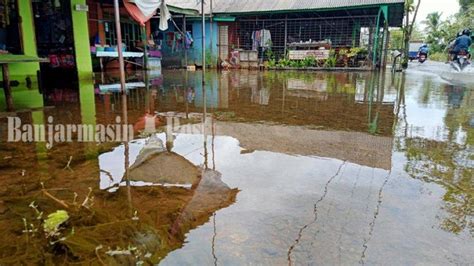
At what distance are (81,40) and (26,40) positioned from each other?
4.64ft

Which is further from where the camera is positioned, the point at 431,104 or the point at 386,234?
the point at 431,104

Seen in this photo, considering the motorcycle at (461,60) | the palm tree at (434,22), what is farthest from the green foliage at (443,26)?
the motorcycle at (461,60)

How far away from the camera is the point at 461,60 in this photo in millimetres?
12922

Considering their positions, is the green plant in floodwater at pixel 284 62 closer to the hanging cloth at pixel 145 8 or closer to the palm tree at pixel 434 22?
the hanging cloth at pixel 145 8

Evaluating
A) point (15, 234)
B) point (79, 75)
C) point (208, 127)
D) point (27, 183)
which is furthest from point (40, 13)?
point (15, 234)

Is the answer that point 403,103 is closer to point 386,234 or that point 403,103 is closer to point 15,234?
point 386,234

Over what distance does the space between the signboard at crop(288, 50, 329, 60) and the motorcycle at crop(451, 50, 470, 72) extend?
196 inches

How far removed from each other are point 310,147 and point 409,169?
2.92 ft

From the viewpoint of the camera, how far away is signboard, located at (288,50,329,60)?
15.6 metres

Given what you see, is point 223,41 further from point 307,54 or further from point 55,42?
point 55,42

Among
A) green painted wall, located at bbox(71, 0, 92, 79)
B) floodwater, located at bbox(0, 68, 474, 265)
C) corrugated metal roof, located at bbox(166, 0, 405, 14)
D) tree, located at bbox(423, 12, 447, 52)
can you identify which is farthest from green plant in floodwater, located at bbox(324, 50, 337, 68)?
tree, located at bbox(423, 12, 447, 52)

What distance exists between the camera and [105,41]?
1240 cm
